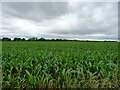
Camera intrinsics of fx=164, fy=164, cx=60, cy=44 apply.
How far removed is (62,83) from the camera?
9.72ft

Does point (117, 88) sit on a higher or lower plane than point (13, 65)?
lower

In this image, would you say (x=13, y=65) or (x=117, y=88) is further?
(x=13, y=65)

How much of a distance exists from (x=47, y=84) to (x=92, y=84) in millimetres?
770

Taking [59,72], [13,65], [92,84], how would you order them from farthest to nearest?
→ [13,65]
[59,72]
[92,84]

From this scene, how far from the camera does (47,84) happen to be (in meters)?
2.85

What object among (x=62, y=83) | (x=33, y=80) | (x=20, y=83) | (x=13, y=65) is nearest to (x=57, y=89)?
(x=62, y=83)

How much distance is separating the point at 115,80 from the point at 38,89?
1460 millimetres

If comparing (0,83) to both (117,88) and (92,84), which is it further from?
(117,88)

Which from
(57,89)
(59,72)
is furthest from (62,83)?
(59,72)

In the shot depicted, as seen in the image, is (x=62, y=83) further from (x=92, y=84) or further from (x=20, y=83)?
(x=20, y=83)

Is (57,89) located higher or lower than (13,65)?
lower

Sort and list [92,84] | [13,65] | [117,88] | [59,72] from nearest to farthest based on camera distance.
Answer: [92,84], [117,88], [59,72], [13,65]

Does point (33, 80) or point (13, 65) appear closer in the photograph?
point (33, 80)

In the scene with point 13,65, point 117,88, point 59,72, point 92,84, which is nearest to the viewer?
point 92,84
